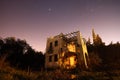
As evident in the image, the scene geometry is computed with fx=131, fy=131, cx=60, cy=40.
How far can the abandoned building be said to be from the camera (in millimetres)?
28891

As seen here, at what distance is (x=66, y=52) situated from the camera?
29156 millimetres

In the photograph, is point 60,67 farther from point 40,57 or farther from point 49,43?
point 40,57

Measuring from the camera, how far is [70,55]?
31266 millimetres

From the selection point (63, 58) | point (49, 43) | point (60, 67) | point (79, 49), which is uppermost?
point (49, 43)

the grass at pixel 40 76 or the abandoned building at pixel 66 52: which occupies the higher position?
the abandoned building at pixel 66 52

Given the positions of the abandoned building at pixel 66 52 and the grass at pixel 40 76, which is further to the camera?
the abandoned building at pixel 66 52

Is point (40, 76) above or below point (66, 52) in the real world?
below

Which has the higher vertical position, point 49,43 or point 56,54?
point 49,43

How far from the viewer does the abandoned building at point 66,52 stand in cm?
2889

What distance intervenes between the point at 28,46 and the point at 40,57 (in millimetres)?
5791

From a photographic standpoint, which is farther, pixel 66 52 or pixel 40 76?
pixel 66 52

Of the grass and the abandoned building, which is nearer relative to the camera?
the grass

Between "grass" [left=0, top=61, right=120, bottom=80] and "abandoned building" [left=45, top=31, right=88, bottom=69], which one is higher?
"abandoned building" [left=45, top=31, right=88, bottom=69]

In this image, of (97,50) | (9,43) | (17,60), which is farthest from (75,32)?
(9,43)
